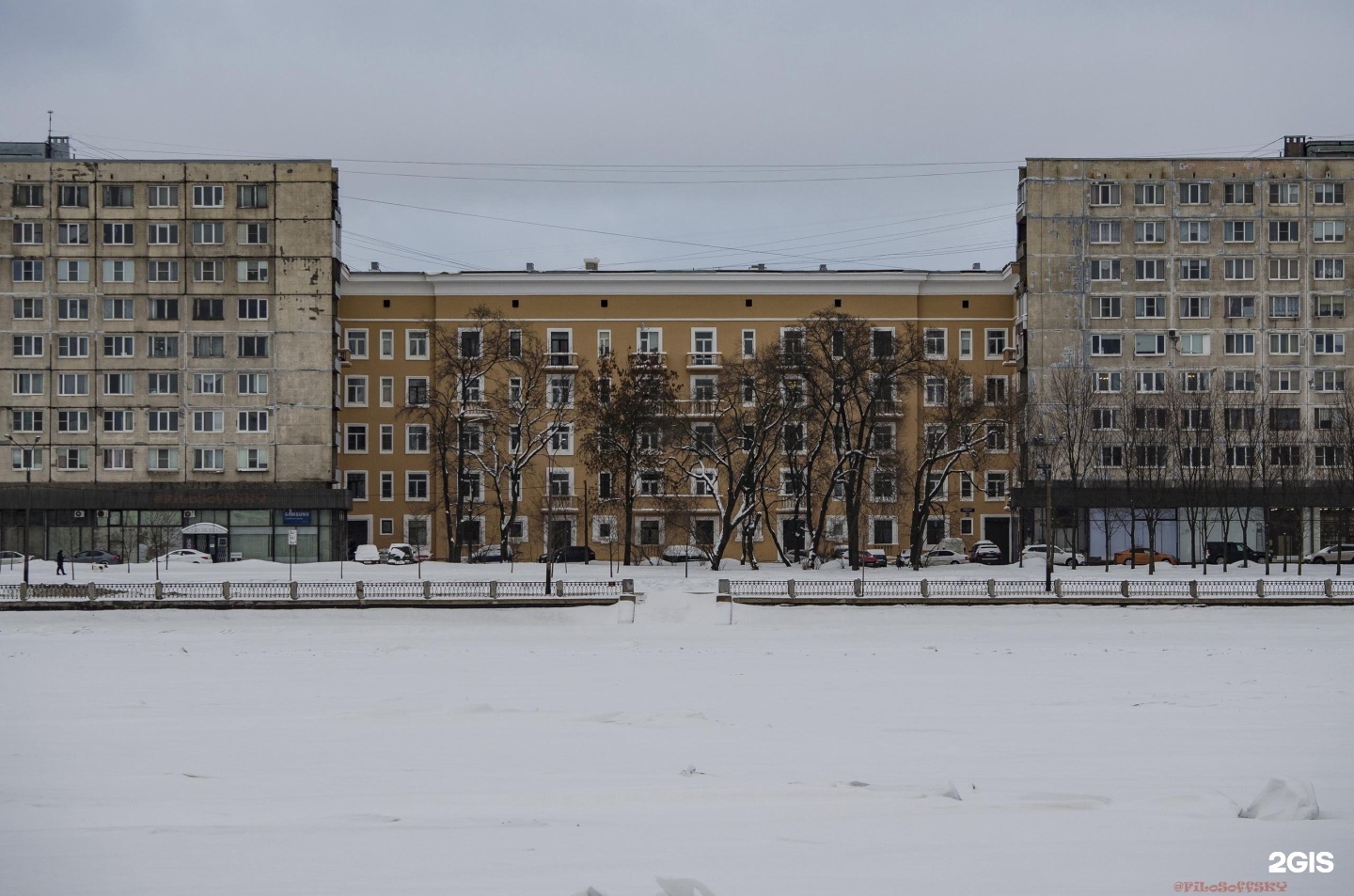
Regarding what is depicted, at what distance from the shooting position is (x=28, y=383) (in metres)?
81.6

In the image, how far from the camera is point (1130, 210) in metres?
84.1

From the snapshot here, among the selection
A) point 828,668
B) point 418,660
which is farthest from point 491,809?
point 418,660

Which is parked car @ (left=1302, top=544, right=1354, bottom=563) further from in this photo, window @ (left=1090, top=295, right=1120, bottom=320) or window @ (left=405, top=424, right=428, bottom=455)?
window @ (left=405, top=424, right=428, bottom=455)

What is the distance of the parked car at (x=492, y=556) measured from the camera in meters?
73.6

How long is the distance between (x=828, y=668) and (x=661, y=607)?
1732 cm

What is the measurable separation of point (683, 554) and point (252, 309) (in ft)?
99.1

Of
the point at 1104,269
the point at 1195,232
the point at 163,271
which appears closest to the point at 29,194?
the point at 163,271

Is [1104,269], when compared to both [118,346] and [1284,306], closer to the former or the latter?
[1284,306]

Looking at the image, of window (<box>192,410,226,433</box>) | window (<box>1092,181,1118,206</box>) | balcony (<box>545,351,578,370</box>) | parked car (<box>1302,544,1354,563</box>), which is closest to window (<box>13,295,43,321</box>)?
window (<box>192,410,226,433</box>)

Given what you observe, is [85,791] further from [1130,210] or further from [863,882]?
[1130,210]

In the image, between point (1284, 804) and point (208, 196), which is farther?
point (208, 196)

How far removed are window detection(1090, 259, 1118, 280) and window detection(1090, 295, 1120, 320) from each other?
1209mm

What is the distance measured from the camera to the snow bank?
49.9 feet

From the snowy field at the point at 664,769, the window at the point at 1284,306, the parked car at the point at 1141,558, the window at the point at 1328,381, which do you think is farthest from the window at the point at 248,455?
the window at the point at 1328,381
